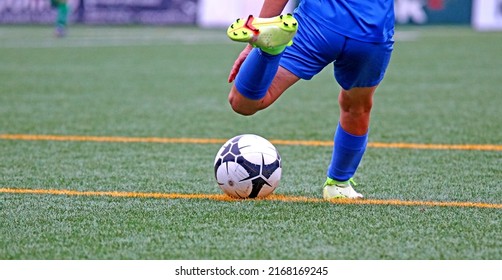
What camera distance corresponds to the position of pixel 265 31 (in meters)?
4.15

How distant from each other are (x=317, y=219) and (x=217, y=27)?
971 inches

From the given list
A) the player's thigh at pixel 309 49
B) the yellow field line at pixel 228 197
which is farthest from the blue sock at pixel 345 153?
the player's thigh at pixel 309 49

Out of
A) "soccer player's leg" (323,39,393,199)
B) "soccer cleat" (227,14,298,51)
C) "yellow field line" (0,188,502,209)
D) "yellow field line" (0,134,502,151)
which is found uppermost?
"soccer cleat" (227,14,298,51)

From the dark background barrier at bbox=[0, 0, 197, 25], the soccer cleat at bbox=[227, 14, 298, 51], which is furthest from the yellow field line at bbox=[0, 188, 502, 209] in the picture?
the dark background barrier at bbox=[0, 0, 197, 25]

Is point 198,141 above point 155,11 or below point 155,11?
above

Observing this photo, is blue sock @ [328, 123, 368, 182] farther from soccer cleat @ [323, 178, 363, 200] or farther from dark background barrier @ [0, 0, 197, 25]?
dark background barrier @ [0, 0, 197, 25]

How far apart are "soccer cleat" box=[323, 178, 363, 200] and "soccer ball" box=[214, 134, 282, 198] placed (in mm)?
284

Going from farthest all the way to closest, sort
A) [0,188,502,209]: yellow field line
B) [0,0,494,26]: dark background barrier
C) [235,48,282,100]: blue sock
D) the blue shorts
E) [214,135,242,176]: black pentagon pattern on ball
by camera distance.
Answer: [0,0,494,26]: dark background barrier < [214,135,242,176]: black pentagon pattern on ball < [0,188,502,209]: yellow field line < the blue shorts < [235,48,282,100]: blue sock

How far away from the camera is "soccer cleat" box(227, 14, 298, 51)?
4.14m

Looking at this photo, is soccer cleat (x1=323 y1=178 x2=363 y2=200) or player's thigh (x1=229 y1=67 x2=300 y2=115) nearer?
player's thigh (x1=229 y1=67 x2=300 y2=115)

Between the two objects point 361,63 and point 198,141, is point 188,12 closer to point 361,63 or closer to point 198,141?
point 198,141

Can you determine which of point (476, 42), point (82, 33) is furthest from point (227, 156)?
point (82, 33)

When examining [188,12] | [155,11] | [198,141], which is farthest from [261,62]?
[188,12]

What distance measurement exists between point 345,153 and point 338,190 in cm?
20
